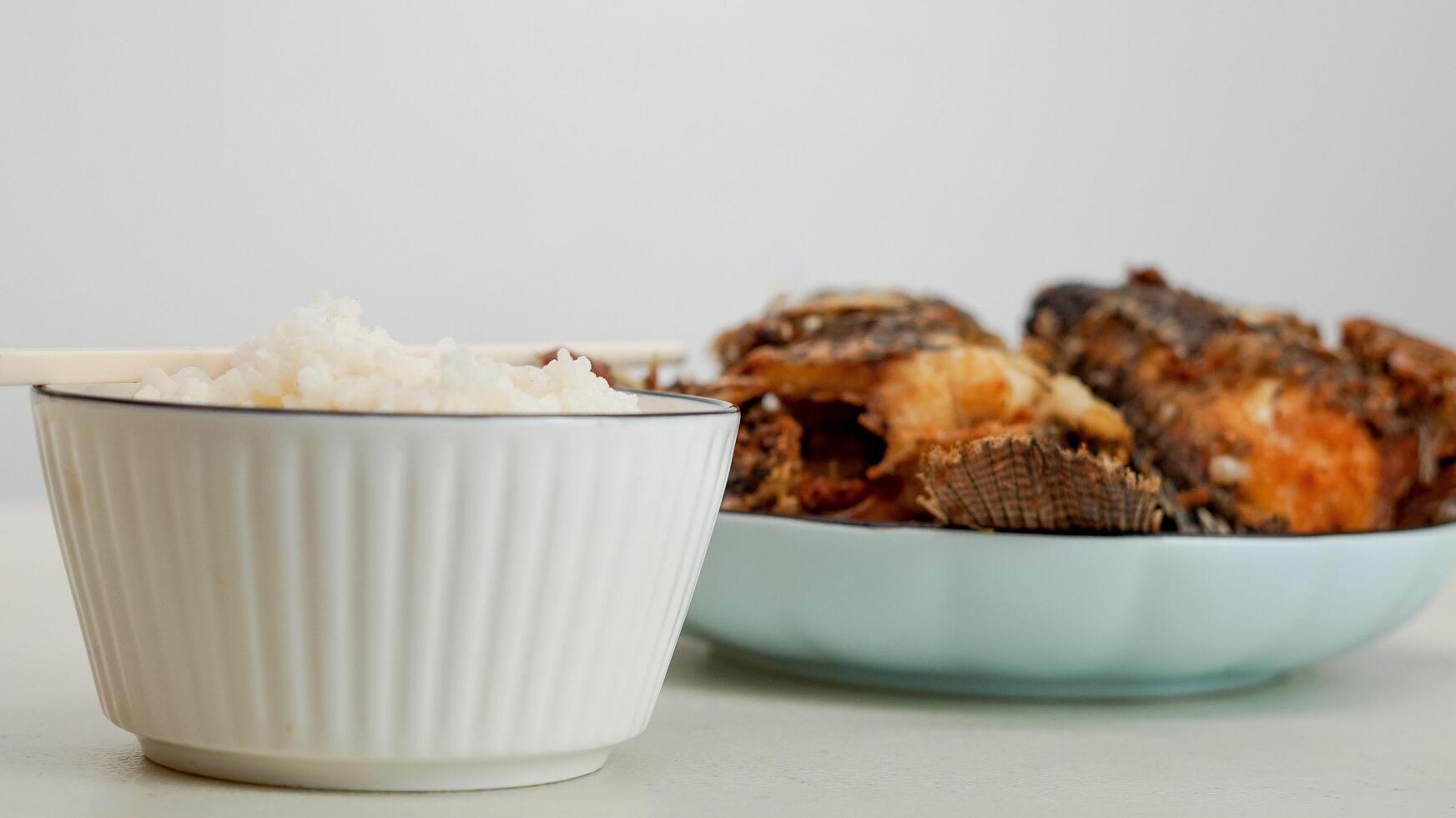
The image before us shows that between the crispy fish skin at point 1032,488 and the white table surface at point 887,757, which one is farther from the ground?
the crispy fish skin at point 1032,488

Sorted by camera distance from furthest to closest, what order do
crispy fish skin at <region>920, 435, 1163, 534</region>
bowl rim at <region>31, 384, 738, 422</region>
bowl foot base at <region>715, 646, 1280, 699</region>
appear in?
bowl foot base at <region>715, 646, 1280, 699</region> < crispy fish skin at <region>920, 435, 1163, 534</region> < bowl rim at <region>31, 384, 738, 422</region>

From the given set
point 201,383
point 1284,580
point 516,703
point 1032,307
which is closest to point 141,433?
point 201,383

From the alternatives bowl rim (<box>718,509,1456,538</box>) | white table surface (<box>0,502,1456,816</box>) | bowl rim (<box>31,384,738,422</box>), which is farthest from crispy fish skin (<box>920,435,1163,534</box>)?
bowl rim (<box>31,384,738,422</box>)

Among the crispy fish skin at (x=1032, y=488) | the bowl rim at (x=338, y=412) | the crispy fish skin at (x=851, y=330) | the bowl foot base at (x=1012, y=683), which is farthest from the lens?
the crispy fish skin at (x=851, y=330)

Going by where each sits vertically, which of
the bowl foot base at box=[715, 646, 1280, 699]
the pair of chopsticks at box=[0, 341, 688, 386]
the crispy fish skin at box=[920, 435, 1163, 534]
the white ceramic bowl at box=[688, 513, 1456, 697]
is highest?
the pair of chopsticks at box=[0, 341, 688, 386]

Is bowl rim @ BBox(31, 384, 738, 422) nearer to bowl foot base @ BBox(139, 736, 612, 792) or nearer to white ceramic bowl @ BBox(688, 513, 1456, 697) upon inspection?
bowl foot base @ BBox(139, 736, 612, 792)

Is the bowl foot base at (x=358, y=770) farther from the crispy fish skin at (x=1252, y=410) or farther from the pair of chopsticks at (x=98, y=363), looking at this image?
the crispy fish skin at (x=1252, y=410)

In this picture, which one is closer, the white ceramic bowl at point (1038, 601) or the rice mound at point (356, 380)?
the rice mound at point (356, 380)

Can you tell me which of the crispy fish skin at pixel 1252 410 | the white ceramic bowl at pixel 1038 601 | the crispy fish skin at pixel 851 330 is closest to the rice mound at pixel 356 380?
the white ceramic bowl at pixel 1038 601

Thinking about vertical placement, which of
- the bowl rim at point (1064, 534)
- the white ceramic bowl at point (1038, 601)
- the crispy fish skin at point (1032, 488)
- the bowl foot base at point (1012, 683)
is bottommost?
the bowl foot base at point (1012, 683)

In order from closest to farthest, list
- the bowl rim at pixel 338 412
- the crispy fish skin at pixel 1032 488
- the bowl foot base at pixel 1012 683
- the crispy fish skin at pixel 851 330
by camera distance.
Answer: the bowl rim at pixel 338 412
the crispy fish skin at pixel 1032 488
the bowl foot base at pixel 1012 683
the crispy fish skin at pixel 851 330
